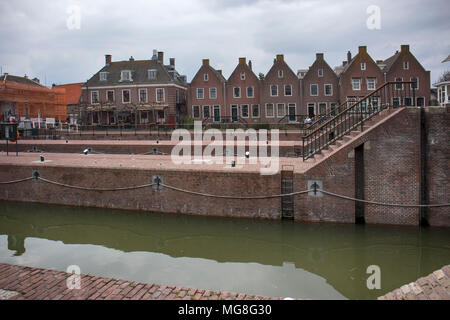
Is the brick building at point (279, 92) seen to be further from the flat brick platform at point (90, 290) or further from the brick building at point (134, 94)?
the flat brick platform at point (90, 290)

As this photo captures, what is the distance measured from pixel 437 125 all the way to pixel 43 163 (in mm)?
13769

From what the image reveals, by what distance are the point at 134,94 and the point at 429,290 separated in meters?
44.1

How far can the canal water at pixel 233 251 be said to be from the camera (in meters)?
7.50

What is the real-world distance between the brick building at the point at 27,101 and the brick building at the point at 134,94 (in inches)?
186

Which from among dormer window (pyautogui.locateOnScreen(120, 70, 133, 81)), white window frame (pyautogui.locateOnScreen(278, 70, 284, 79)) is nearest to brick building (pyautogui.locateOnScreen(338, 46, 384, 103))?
white window frame (pyautogui.locateOnScreen(278, 70, 284, 79))

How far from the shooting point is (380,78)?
42.8 meters

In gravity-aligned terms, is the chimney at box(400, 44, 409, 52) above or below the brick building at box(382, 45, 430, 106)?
above

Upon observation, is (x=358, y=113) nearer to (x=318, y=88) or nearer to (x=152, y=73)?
(x=318, y=88)

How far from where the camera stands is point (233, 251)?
9266 millimetres

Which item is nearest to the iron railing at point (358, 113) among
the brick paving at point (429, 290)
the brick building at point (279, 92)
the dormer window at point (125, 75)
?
the brick paving at point (429, 290)

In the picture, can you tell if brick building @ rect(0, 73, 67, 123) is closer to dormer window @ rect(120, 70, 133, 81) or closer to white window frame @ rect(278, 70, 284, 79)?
dormer window @ rect(120, 70, 133, 81)

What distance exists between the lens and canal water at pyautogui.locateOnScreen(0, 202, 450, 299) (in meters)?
7.50

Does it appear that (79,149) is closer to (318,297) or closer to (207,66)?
(318,297)

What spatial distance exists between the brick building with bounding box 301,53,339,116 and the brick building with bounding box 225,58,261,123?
5.67 metres
